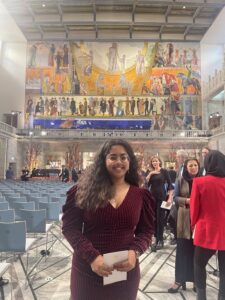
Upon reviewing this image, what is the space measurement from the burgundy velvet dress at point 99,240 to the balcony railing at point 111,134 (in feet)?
85.6

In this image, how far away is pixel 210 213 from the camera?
2.58 metres

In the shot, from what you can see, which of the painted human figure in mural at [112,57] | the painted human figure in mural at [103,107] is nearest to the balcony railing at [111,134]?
the painted human figure in mural at [103,107]

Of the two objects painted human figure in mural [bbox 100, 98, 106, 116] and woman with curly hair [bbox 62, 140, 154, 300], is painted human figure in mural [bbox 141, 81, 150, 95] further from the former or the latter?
woman with curly hair [bbox 62, 140, 154, 300]

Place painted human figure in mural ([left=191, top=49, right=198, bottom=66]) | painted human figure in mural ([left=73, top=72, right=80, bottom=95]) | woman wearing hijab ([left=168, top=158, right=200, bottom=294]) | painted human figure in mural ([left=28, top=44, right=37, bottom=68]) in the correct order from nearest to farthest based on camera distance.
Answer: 1. woman wearing hijab ([left=168, top=158, right=200, bottom=294])
2. painted human figure in mural ([left=73, top=72, right=80, bottom=95])
3. painted human figure in mural ([left=28, top=44, right=37, bottom=68])
4. painted human figure in mural ([left=191, top=49, right=198, bottom=66])

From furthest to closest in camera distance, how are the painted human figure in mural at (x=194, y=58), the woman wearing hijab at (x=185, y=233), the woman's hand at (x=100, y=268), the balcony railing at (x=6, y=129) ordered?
the painted human figure in mural at (x=194, y=58) → the balcony railing at (x=6, y=129) → the woman wearing hijab at (x=185, y=233) → the woman's hand at (x=100, y=268)

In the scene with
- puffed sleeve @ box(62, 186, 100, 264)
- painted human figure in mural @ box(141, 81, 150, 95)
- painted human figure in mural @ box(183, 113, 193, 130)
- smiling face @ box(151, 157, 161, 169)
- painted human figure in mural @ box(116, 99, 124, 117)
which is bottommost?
puffed sleeve @ box(62, 186, 100, 264)

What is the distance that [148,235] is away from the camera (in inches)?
66.7

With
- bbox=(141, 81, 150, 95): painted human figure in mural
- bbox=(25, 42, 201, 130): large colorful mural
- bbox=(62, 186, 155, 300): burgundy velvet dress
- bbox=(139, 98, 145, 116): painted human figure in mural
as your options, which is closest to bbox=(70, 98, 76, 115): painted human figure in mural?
bbox=(25, 42, 201, 130): large colorful mural

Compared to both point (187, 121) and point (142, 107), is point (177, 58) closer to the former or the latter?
point (142, 107)

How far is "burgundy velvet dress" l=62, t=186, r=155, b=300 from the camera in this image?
150cm

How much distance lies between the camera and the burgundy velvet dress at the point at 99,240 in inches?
59.0

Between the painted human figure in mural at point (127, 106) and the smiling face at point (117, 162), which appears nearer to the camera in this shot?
the smiling face at point (117, 162)

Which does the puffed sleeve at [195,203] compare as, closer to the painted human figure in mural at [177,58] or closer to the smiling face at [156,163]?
the smiling face at [156,163]

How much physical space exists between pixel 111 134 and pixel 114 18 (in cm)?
1159
